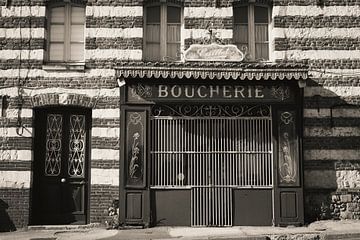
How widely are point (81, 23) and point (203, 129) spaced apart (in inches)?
177

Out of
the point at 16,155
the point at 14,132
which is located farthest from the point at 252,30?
the point at 16,155

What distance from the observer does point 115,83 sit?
11711mm

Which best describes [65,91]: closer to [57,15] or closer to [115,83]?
[115,83]

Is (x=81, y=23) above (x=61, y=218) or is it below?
above

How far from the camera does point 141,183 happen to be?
427 inches

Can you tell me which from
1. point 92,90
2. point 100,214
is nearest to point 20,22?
point 92,90

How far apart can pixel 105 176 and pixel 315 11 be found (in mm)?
7194

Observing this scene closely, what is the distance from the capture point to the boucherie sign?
11.0 m

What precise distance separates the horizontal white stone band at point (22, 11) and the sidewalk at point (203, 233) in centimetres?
566

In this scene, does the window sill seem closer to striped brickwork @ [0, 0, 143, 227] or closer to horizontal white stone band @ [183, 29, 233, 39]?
striped brickwork @ [0, 0, 143, 227]

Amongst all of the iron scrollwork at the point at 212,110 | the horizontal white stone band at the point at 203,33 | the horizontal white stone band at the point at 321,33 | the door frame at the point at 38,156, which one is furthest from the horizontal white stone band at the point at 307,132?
the horizontal white stone band at the point at 203,33

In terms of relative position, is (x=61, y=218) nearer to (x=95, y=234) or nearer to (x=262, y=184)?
(x=95, y=234)

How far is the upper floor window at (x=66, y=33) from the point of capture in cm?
1202

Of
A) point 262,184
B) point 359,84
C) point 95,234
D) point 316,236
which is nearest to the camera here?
point 316,236
